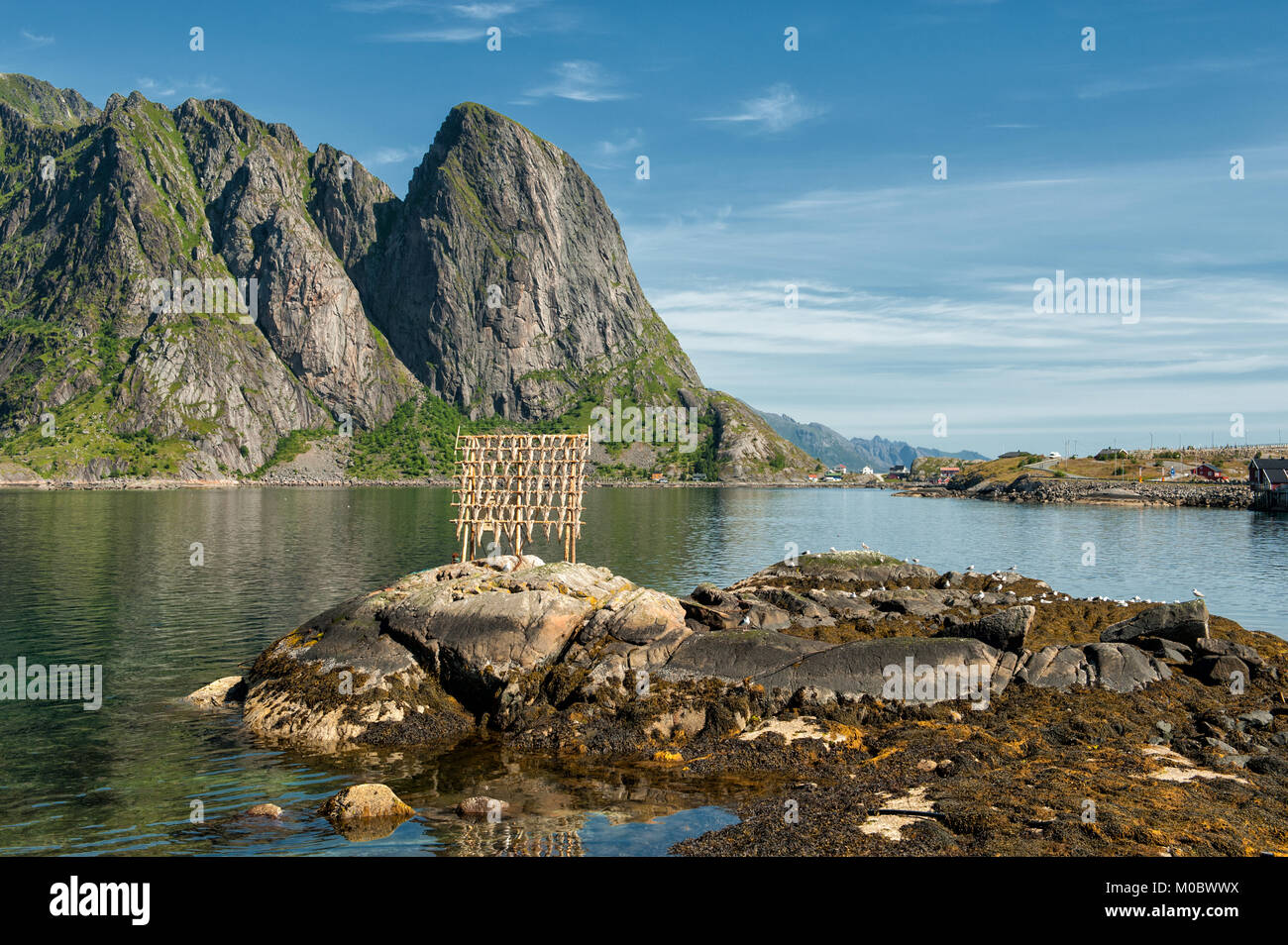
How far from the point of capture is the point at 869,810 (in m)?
18.3

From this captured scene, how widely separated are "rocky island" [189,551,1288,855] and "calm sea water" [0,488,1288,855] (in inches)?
72.5

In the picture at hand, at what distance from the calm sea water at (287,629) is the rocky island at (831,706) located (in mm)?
1842

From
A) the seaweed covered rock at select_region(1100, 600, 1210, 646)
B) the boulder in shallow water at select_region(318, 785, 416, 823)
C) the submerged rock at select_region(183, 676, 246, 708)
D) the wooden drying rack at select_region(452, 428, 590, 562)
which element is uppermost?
the wooden drying rack at select_region(452, 428, 590, 562)

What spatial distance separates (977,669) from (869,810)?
1059cm

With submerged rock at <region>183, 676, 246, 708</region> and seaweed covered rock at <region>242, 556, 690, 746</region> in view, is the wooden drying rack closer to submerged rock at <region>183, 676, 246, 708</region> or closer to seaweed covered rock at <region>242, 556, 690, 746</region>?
seaweed covered rock at <region>242, 556, 690, 746</region>

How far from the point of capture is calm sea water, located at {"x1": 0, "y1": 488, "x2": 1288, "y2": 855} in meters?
18.5

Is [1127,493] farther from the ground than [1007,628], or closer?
closer

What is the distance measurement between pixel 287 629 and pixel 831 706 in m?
29.0

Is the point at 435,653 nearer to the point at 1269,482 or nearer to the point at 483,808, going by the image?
the point at 483,808

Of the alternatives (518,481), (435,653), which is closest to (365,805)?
(435,653)

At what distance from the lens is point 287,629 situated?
40969mm

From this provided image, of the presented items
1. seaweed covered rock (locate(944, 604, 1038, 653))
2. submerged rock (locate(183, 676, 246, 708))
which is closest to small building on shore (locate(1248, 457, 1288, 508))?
seaweed covered rock (locate(944, 604, 1038, 653))
